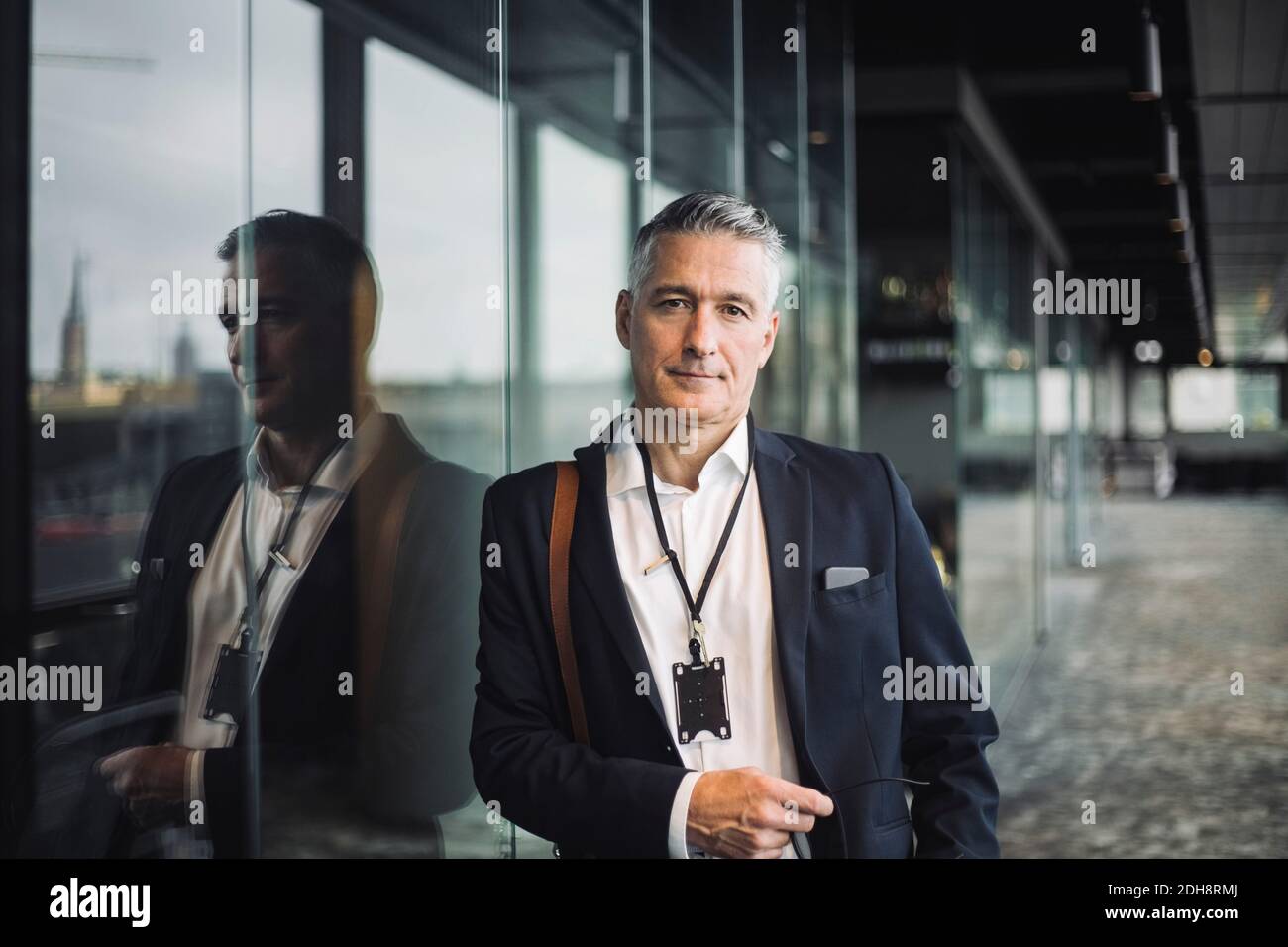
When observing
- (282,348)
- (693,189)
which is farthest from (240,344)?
(693,189)

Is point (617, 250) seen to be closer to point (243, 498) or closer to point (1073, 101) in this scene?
point (243, 498)

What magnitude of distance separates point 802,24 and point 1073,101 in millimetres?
4502

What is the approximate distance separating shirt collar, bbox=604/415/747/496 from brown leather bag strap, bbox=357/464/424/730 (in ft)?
1.35

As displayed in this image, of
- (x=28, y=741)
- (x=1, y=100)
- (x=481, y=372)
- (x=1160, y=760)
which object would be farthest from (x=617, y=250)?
(x=1160, y=760)

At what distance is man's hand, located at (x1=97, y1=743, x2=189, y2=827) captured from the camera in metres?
1.88

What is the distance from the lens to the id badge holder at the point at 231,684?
1932 millimetres

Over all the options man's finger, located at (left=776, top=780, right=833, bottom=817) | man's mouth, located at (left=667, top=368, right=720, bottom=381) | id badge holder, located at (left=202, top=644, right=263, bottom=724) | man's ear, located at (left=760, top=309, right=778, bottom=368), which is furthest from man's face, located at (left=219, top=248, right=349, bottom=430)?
man's finger, located at (left=776, top=780, right=833, bottom=817)

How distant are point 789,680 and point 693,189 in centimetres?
218

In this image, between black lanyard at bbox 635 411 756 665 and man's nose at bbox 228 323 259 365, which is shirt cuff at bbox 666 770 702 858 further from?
man's nose at bbox 228 323 259 365

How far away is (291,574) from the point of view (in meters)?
2.00

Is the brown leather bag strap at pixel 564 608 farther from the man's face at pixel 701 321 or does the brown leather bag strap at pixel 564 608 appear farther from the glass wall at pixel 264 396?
the glass wall at pixel 264 396

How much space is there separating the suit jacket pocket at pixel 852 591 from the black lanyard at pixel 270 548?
2.62 ft

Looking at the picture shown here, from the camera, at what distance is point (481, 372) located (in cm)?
246

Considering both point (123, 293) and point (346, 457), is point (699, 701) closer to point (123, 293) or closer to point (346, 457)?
point (346, 457)
